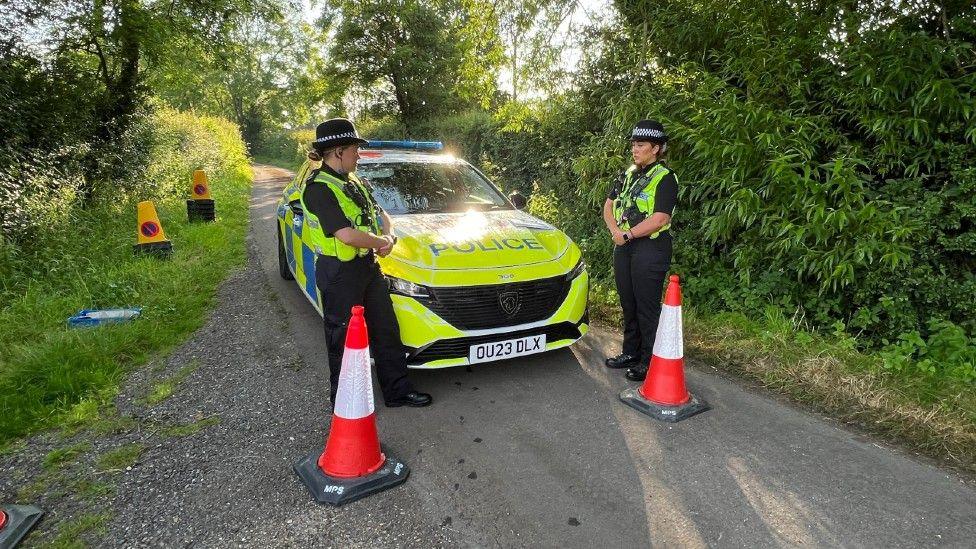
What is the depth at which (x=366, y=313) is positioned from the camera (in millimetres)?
3449

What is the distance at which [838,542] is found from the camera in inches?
92.7

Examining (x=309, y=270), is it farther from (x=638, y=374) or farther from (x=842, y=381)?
(x=842, y=381)

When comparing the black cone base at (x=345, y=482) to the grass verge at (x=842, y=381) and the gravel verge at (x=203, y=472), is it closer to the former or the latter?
the gravel verge at (x=203, y=472)

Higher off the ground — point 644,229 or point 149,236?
point 644,229

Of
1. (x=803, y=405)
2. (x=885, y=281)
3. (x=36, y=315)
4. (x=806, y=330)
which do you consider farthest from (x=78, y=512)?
(x=885, y=281)

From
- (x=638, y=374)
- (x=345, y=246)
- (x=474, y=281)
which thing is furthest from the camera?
(x=638, y=374)

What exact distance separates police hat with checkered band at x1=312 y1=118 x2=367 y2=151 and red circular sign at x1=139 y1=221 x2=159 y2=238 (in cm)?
544

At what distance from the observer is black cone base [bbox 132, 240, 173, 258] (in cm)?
718

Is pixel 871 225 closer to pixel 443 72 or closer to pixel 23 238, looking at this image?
pixel 23 238

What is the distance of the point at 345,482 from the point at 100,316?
3826mm

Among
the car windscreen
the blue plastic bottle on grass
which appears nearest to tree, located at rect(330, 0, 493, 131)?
the car windscreen

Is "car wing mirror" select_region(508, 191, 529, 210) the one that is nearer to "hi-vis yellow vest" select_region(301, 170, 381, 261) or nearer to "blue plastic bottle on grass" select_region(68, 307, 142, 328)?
"hi-vis yellow vest" select_region(301, 170, 381, 261)

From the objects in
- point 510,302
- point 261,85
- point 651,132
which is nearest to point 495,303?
point 510,302

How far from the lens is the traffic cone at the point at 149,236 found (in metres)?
7.24
